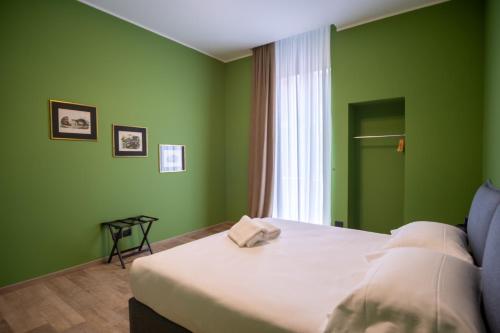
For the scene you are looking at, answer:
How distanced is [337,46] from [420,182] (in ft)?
6.73

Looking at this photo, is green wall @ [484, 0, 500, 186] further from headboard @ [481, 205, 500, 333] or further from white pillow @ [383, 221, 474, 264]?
headboard @ [481, 205, 500, 333]

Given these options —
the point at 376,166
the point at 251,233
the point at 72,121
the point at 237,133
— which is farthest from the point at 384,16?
the point at 72,121

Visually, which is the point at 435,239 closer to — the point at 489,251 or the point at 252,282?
the point at 489,251

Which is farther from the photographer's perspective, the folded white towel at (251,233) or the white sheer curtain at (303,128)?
the white sheer curtain at (303,128)

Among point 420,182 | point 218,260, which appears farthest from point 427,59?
point 218,260

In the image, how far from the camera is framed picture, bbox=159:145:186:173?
367cm

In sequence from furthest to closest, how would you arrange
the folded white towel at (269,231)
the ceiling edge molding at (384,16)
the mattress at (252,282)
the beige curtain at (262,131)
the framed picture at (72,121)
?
the beige curtain at (262,131), the ceiling edge molding at (384,16), the framed picture at (72,121), the folded white towel at (269,231), the mattress at (252,282)

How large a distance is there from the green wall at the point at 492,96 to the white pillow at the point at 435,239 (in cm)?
89

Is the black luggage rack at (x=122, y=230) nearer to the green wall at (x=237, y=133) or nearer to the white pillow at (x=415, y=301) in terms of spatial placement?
the green wall at (x=237, y=133)

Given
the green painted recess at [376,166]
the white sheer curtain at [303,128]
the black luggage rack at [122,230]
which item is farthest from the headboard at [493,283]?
the black luggage rack at [122,230]

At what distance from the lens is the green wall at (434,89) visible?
2.65 m

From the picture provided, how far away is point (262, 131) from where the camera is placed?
406cm

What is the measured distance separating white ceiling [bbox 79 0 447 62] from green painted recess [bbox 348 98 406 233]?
3.51 ft

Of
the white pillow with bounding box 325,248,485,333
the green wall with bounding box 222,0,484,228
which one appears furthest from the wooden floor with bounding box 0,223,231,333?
the green wall with bounding box 222,0,484,228
